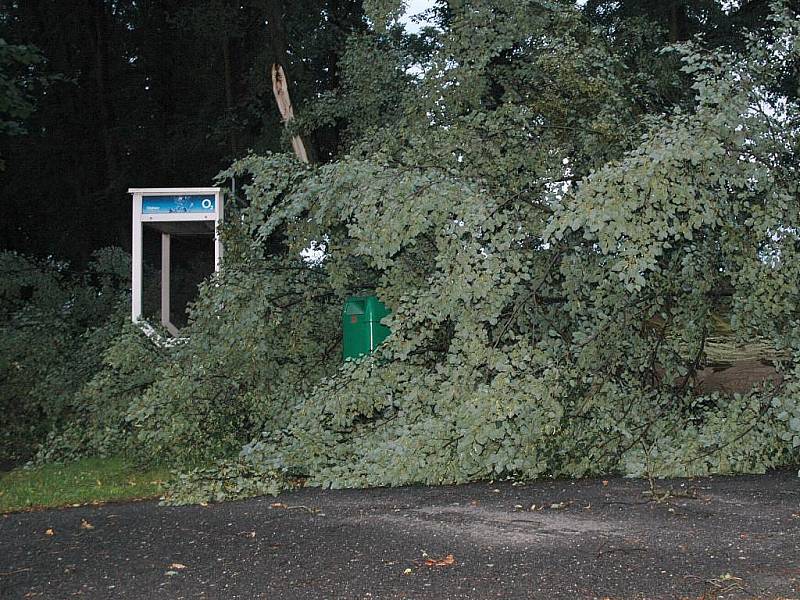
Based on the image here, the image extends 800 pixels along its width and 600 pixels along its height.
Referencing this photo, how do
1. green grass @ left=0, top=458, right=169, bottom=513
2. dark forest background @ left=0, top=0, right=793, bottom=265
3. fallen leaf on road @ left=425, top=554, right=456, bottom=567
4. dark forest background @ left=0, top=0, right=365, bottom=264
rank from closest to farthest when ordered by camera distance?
fallen leaf on road @ left=425, top=554, right=456, bottom=567 < green grass @ left=0, top=458, right=169, bottom=513 < dark forest background @ left=0, top=0, right=793, bottom=265 < dark forest background @ left=0, top=0, right=365, bottom=264

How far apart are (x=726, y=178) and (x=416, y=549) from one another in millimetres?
3685

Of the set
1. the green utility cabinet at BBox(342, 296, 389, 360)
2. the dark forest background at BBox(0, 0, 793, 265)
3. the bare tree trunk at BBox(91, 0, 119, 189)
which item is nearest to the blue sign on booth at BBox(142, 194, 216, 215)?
the green utility cabinet at BBox(342, 296, 389, 360)

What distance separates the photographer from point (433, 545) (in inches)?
210

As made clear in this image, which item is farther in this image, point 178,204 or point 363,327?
point 178,204

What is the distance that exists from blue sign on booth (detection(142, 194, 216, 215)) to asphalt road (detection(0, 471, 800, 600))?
4.92 m

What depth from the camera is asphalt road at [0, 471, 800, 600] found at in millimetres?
4543

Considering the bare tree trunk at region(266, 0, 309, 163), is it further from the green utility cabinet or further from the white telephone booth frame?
the green utility cabinet

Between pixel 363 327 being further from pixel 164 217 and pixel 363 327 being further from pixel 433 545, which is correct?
pixel 164 217

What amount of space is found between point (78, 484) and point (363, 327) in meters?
2.70

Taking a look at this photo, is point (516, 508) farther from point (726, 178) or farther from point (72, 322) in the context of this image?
point (72, 322)

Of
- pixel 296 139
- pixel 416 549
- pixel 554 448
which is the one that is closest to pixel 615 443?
pixel 554 448

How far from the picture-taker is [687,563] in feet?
15.7

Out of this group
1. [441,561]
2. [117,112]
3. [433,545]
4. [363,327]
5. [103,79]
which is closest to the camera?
[441,561]

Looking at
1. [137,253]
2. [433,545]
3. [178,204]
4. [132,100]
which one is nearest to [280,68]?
[178,204]
